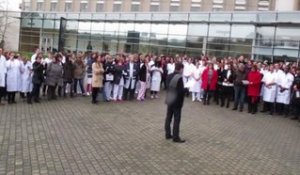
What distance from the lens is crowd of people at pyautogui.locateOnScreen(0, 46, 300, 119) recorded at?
17.5m

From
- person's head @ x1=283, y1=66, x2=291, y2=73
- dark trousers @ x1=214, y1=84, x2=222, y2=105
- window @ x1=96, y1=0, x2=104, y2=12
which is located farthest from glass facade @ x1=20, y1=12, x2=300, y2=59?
Result: window @ x1=96, y1=0, x2=104, y2=12

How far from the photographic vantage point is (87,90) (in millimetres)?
20703

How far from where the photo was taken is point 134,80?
20.1m

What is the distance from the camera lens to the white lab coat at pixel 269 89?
19.0 metres

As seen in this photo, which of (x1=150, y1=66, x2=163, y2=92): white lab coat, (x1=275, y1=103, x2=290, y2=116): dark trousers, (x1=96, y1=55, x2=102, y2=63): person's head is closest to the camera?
(x1=96, y1=55, x2=102, y2=63): person's head

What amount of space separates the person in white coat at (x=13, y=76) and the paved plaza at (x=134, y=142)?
62 centimetres

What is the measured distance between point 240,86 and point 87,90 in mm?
6398

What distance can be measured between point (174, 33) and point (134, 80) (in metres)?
21.2

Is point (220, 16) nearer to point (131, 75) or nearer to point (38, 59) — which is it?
point (131, 75)

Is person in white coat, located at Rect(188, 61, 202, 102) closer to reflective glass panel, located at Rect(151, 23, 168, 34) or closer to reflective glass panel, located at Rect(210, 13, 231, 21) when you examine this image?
reflective glass panel, located at Rect(210, 13, 231, 21)

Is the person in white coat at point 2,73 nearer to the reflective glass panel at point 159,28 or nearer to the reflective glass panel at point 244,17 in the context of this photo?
the reflective glass panel at point 244,17

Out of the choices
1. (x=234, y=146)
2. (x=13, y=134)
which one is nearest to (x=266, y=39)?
(x=234, y=146)

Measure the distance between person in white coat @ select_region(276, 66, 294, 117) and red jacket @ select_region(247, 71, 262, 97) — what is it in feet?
2.70

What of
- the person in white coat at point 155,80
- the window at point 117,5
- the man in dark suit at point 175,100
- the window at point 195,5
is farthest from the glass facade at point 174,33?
the window at point 195,5
